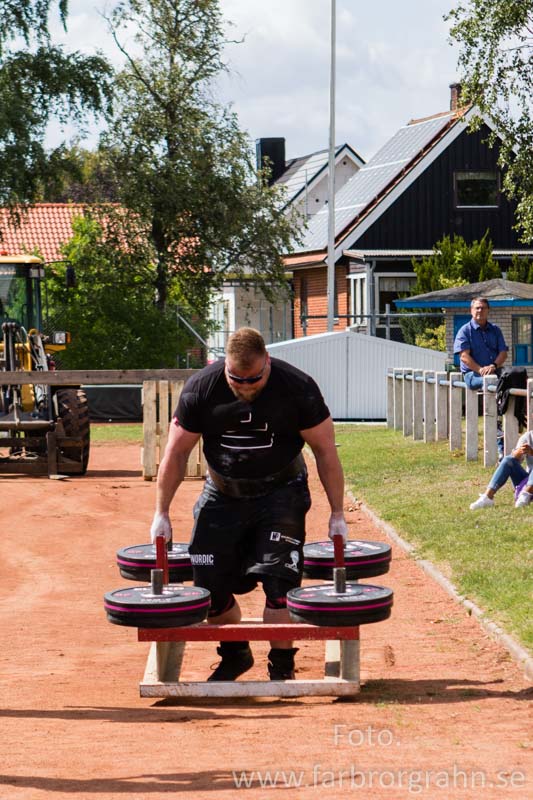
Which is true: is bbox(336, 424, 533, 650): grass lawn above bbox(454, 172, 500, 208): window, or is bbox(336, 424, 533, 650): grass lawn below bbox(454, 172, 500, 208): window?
below

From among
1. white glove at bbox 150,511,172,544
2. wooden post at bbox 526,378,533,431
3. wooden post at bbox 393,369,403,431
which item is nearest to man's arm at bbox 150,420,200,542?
white glove at bbox 150,511,172,544

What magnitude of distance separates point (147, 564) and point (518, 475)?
6.17 m

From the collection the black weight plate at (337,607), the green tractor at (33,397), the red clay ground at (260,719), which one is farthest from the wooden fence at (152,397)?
the black weight plate at (337,607)

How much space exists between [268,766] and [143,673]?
2.48m

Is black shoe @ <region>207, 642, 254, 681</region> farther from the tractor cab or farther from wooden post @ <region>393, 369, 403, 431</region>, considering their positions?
wooden post @ <region>393, 369, 403, 431</region>

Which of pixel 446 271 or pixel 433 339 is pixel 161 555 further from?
pixel 446 271

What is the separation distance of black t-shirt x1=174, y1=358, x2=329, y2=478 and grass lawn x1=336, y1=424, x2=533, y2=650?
1.82 metres

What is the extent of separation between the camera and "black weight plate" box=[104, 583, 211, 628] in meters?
7.46

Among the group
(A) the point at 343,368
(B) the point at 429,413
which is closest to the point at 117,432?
(A) the point at 343,368

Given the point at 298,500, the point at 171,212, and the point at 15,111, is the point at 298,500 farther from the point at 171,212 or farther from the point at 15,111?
the point at 171,212

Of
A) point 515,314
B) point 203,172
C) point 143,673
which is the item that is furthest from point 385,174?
point 143,673

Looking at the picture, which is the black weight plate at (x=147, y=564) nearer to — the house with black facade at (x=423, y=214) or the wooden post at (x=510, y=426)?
the wooden post at (x=510, y=426)

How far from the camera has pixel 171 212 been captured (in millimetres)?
37969

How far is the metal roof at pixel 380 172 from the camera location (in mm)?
44531
